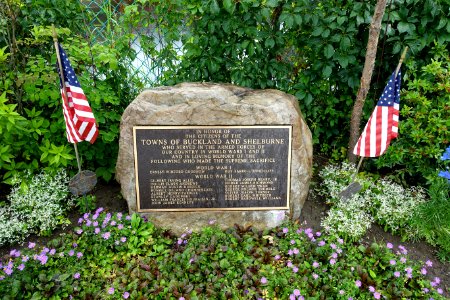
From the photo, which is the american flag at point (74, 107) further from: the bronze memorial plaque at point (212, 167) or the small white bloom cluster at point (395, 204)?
the small white bloom cluster at point (395, 204)

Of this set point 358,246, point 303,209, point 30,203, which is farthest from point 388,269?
point 30,203

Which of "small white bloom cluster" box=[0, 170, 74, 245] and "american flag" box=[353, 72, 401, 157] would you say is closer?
"american flag" box=[353, 72, 401, 157]

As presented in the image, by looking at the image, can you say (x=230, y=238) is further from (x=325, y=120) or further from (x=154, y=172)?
(x=325, y=120)

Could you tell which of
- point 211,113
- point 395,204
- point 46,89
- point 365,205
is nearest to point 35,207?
point 46,89

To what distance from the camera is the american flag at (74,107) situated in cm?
349

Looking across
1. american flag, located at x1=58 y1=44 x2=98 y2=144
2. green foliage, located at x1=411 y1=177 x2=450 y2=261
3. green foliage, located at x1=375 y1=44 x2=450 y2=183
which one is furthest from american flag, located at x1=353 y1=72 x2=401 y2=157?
american flag, located at x1=58 y1=44 x2=98 y2=144

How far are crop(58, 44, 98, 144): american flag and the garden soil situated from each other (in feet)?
3.17

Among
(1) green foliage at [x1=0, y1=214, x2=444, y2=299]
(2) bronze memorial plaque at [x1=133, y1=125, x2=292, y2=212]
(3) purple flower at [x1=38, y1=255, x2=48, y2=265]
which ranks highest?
(2) bronze memorial plaque at [x1=133, y1=125, x2=292, y2=212]

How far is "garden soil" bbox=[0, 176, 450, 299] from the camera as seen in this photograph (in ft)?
12.2

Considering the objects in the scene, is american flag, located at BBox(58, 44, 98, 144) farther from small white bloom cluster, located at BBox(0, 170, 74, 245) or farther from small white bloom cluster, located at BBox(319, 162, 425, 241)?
small white bloom cluster, located at BBox(319, 162, 425, 241)

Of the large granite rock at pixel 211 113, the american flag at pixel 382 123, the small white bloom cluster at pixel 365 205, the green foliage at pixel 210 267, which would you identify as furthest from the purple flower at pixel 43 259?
the american flag at pixel 382 123

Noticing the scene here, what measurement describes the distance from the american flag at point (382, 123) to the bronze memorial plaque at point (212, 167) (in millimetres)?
752

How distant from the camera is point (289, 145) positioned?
3781 millimetres

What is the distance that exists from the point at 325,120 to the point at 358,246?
1.86 meters
